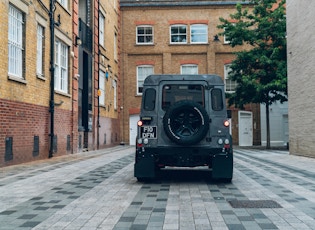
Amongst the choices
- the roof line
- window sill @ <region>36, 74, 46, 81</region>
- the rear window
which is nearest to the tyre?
the rear window

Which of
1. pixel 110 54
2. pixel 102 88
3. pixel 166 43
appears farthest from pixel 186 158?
pixel 166 43

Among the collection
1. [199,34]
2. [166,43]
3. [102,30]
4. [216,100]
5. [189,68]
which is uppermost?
[199,34]

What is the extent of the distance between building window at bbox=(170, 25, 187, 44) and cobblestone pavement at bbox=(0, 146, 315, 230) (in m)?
21.5

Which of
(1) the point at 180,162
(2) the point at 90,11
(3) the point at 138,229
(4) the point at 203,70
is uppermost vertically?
(2) the point at 90,11

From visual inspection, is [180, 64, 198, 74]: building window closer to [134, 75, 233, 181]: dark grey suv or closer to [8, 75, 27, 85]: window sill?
[8, 75, 27, 85]: window sill

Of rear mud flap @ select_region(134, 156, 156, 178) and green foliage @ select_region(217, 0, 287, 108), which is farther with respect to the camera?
green foliage @ select_region(217, 0, 287, 108)

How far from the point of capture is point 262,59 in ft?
76.6

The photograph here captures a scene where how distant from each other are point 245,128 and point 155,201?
24.2 m

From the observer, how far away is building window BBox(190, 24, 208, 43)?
3141 centimetres

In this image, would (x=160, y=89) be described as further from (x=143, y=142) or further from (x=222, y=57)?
(x=222, y=57)

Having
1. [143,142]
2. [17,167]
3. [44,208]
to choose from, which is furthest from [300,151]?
[44,208]

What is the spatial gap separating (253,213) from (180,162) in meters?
3.18

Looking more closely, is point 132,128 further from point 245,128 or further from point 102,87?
point 245,128

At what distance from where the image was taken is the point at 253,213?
609cm
